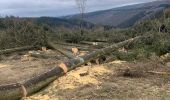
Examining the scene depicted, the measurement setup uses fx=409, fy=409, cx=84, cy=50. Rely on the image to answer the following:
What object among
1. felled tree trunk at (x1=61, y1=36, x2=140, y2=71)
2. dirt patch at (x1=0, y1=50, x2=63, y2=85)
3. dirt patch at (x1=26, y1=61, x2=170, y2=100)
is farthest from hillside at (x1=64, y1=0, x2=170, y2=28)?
dirt patch at (x1=26, y1=61, x2=170, y2=100)

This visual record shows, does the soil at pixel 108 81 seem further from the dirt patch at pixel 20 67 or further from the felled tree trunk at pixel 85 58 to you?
the felled tree trunk at pixel 85 58

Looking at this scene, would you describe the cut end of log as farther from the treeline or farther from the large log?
the treeline

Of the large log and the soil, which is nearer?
the large log

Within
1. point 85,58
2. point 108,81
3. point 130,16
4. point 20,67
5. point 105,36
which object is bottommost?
point 130,16

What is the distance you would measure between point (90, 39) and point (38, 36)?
2.43 meters

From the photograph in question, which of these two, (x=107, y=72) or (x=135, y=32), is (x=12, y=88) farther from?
(x=135, y=32)

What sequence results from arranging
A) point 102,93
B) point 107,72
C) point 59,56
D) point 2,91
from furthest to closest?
point 59,56
point 107,72
point 102,93
point 2,91

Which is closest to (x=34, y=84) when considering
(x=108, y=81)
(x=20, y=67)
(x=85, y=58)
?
(x=108, y=81)

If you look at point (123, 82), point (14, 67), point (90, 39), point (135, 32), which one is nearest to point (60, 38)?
point (90, 39)

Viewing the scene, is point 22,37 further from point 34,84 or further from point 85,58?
point 34,84

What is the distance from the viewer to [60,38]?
1750cm

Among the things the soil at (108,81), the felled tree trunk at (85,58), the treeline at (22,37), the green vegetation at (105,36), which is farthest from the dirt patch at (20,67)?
the green vegetation at (105,36)

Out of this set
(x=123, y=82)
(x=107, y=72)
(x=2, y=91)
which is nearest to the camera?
(x=2, y=91)

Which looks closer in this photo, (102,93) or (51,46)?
(102,93)
